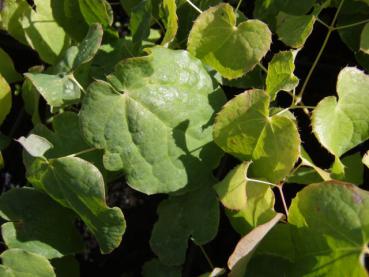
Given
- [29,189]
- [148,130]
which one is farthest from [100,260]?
[148,130]

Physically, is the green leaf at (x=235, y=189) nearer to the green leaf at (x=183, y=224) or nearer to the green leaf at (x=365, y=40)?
the green leaf at (x=183, y=224)

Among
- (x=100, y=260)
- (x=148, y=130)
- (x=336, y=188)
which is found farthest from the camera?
(x=100, y=260)

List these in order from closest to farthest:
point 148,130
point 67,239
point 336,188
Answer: point 336,188 < point 148,130 < point 67,239

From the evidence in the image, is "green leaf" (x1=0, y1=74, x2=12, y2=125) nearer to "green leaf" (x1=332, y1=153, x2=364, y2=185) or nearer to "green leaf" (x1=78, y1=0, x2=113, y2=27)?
"green leaf" (x1=78, y1=0, x2=113, y2=27)

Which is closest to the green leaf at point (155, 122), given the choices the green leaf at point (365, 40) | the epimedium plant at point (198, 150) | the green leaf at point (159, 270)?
the epimedium plant at point (198, 150)

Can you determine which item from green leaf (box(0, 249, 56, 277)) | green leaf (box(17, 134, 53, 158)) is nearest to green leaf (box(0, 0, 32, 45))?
green leaf (box(17, 134, 53, 158))

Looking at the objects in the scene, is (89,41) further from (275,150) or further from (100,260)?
(100,260)
